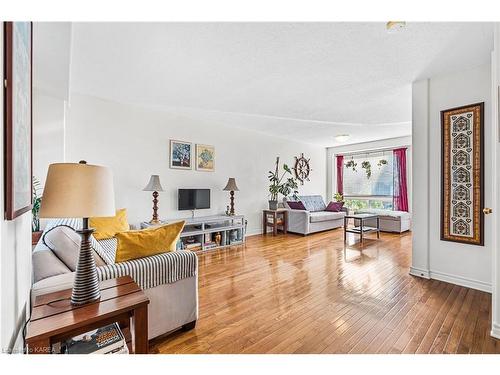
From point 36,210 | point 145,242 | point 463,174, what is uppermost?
point 463,174

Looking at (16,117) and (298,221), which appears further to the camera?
(298,221)

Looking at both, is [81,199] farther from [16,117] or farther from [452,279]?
[452,279]

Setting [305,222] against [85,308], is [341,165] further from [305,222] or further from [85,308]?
[85,308]

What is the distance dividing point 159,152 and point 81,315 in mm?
3291

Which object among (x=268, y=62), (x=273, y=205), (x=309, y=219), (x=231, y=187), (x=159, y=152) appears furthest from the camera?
(x=273, y=205)

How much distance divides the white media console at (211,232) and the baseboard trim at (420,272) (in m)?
2.67

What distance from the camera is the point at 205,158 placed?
15.2ft

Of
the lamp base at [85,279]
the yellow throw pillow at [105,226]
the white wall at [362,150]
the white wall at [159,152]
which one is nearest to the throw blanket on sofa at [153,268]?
the lamp base at [85,279]

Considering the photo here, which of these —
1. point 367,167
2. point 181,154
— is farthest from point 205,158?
point 367,167

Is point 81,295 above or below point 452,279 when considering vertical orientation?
above

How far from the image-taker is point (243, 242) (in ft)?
15.1

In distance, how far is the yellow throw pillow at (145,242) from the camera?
1.61 metres
